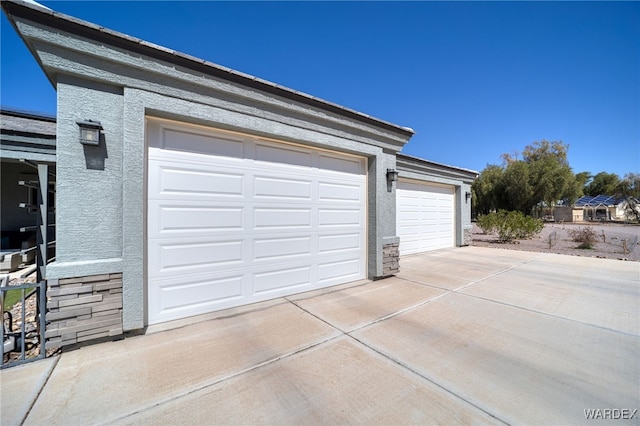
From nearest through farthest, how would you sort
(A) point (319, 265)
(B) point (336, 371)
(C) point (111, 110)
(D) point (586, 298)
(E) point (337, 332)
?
(B) point (336, 371) < (C) point (111, 110) < (E) point (337, 332) < (D) point (586, 298) < (A) point (319, 265)

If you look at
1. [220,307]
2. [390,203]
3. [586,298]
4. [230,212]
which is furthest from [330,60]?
[586,298]

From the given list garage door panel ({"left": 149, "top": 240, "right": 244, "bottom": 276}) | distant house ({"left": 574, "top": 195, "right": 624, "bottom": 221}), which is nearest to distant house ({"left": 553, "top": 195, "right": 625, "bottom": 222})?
distant house ({"left": 574, "top": 195, "right": 624, "bottom": 221})

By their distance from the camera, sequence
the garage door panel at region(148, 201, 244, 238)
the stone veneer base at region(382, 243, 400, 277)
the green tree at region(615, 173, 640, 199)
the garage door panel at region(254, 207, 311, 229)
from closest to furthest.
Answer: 1. the garage door panel at region(148, 201, 244, 238)
2. the garage door panel at region(254, 207, 311, 229)
3. the stone veneer base at region(382, 243, 400, 277)
4. the green tree at region(615, 173, 640, 199)

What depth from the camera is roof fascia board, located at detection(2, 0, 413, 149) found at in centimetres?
253

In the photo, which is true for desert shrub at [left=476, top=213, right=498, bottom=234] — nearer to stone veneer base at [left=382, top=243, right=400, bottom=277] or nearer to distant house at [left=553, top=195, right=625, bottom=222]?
stone veneer base at [left=382, top=243, right=400, bottom=277]

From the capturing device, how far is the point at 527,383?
7.27ft

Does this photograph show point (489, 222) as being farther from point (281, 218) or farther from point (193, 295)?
point (193, 295)

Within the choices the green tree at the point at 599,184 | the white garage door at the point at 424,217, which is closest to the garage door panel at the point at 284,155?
the white garage door at the point at 424,217

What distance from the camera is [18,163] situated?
762 cm

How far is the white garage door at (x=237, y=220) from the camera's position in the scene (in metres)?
3.40

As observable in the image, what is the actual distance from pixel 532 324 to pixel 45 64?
267 inches

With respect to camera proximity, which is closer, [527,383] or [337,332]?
[527,383]

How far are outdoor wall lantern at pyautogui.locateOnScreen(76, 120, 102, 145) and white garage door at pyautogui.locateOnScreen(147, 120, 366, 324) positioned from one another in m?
0.58

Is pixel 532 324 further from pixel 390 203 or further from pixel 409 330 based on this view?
pixel 390 203
